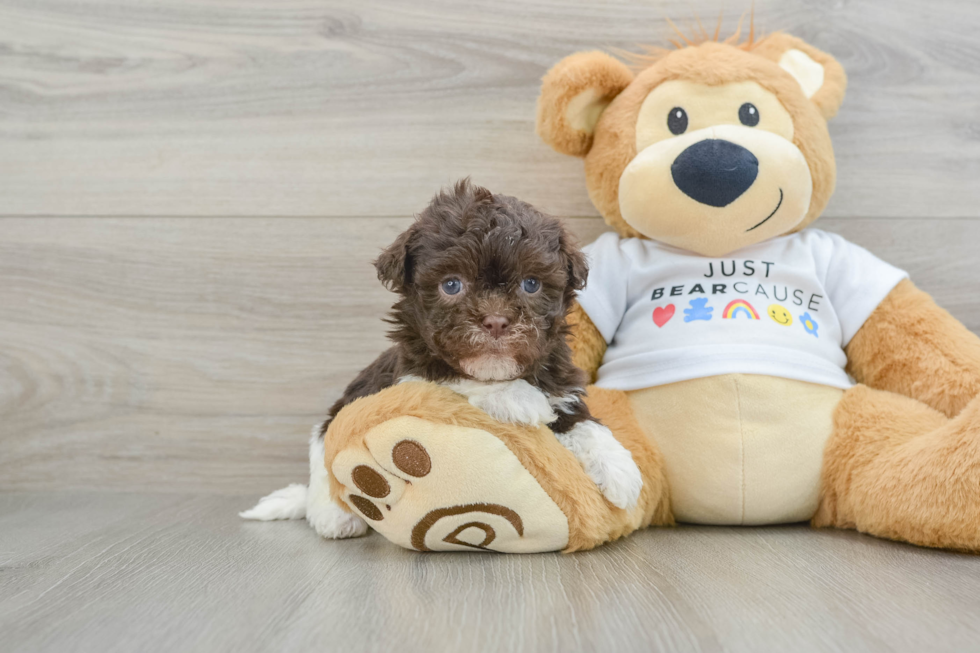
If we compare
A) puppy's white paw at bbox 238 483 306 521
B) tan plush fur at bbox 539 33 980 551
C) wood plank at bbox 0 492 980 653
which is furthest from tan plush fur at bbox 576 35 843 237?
puppy's white paw at bbox 238 483 306 521

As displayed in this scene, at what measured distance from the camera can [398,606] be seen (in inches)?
27.4

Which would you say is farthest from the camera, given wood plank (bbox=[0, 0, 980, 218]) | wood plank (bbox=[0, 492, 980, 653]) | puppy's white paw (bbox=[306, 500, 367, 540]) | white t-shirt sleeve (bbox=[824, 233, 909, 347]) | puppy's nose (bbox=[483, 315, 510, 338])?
wood plank (bbox=[0, 0, 980, 218])

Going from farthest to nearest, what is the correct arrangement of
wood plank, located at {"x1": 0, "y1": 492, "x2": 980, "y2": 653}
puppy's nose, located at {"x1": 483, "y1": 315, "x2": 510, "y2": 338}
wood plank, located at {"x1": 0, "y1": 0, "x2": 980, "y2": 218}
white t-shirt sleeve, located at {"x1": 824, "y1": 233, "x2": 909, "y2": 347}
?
wood plank, located at {"x1": 0, "y1": 0, "x2": 980, "y2": 218} < white t-shirt sleeve, located at {"x1": 824, "y1": 233, "x2": 909, "y2": 347} < puppy's nose, located at {"x1": 483, "y1": 315, "x2": 510, "y2": 338} < wood plank, located at {"x1": 0, "y1": 492, "x2": 980, "y2": 653}

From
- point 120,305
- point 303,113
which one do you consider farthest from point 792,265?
point 120,305

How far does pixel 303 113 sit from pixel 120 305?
18.9 inches

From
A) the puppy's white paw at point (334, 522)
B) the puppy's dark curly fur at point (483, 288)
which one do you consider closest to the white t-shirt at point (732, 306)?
the puppy's dark curly fur at point (483, 288)

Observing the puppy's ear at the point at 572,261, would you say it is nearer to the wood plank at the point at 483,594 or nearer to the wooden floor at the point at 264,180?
the wood plank at the point at 483,594

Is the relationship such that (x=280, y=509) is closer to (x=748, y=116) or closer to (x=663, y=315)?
(x=663, y=315)

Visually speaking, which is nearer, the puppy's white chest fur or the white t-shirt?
the puppy's white chest fur

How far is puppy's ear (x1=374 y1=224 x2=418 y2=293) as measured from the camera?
0.81 metres

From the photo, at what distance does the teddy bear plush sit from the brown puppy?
3cm

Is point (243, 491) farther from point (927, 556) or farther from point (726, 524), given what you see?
point (927, 556)

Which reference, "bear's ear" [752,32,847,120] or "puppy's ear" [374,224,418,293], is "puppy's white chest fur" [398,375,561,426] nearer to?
"puppy's ear" [374,224,418,293]

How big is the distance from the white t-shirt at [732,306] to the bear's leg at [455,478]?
266mm
